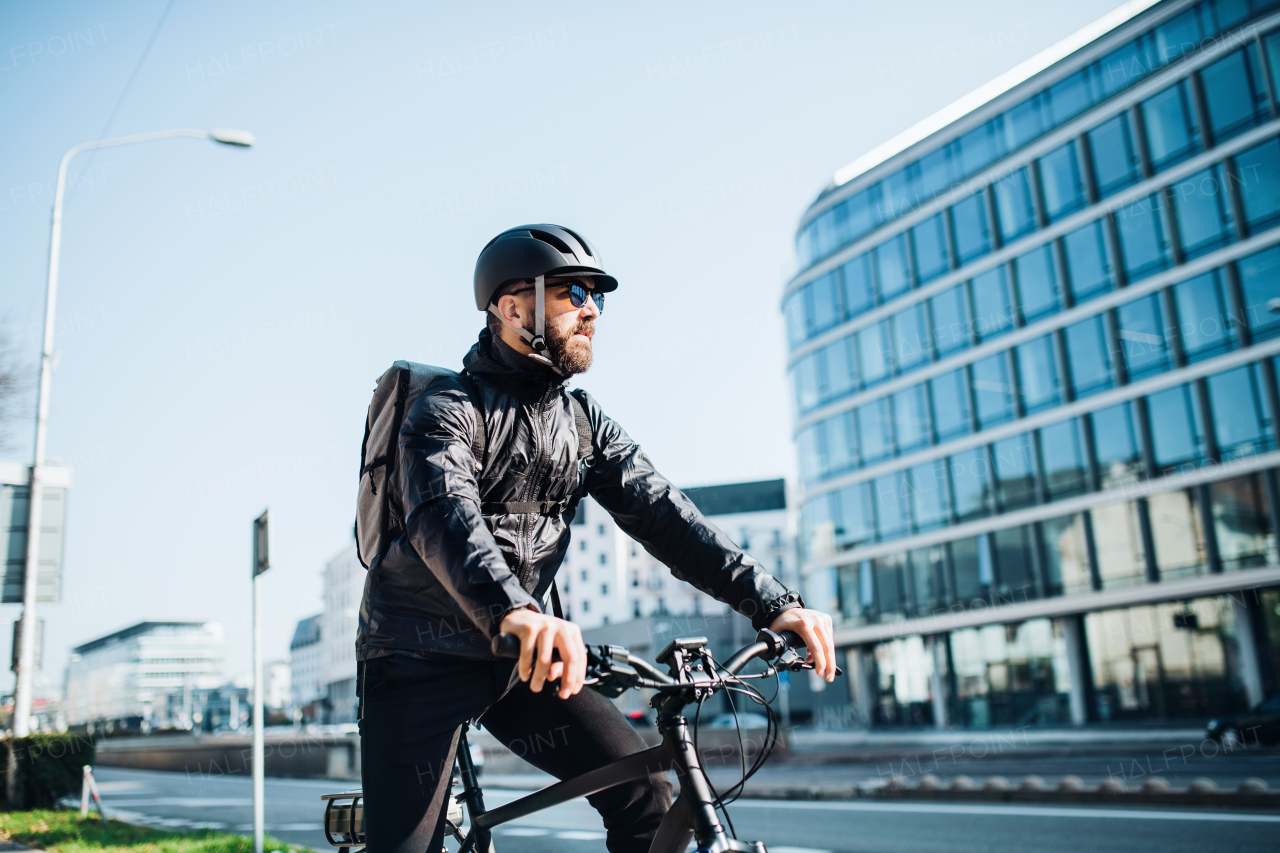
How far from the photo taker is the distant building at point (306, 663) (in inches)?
5290

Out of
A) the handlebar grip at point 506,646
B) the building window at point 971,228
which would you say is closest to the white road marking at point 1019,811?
the handlebar grip at point 506,646

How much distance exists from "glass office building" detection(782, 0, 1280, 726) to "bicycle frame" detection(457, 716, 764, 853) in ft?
79.9

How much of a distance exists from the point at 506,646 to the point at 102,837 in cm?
925

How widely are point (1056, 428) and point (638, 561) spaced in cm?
7204

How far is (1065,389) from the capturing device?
3319cm

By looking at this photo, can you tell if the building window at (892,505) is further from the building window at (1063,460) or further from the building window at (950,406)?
the building window at (1063,460)

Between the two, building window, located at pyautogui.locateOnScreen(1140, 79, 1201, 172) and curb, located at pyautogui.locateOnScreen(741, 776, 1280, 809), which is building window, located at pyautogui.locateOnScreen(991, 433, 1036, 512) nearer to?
building window, located at pyautogui.locateOnScreen(1140, 79, 1201, 172)

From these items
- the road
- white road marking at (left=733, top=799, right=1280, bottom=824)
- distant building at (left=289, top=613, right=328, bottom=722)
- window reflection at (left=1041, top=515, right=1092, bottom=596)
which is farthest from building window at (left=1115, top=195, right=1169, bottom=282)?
distant building at (left=289, top=613, right=328, bottom=722)

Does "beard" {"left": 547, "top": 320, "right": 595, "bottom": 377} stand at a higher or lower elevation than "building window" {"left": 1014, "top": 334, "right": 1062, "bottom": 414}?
lower

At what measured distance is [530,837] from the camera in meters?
9.66

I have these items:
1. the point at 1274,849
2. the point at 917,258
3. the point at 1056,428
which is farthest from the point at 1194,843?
the point at 917,258

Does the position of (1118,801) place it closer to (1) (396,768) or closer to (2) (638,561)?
(1) (396,768)

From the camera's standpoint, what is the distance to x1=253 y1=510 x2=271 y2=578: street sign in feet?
25.2

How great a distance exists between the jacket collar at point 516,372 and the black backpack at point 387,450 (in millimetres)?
54
